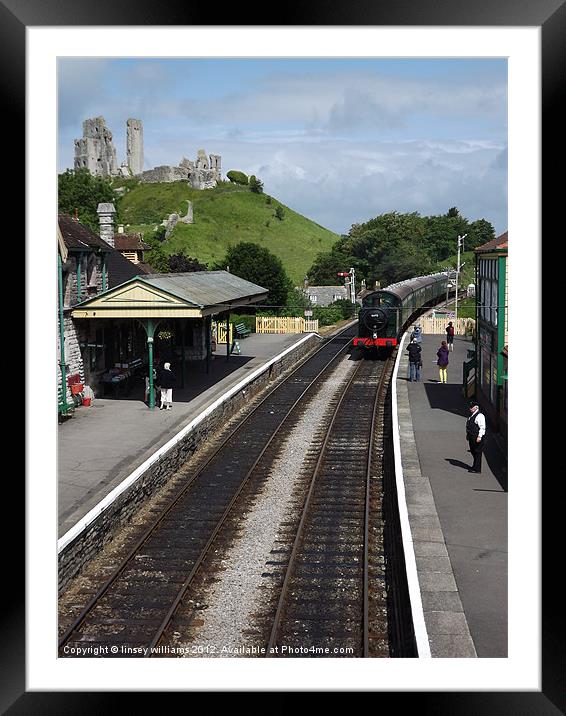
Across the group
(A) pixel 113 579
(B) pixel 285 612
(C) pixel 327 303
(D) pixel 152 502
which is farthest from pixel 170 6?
(C) pixel 327 303

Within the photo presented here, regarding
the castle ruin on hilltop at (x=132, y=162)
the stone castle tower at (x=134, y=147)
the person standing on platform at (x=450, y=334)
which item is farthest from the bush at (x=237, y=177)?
the person standing on platform at (x=450, y=334)

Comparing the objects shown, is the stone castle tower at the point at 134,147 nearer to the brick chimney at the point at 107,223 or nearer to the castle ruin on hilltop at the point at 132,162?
the castle ruin on hilltop at the point at 132,162

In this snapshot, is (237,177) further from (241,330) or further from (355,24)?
(355,24)

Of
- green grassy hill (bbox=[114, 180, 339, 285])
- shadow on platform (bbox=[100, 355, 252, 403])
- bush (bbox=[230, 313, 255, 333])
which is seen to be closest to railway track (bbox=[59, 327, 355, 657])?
shadow on platform (bbox=[100, 355, 252, 403])

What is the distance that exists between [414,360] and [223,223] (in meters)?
75.9

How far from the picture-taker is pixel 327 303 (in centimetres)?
5769

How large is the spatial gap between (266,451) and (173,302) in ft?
14.1

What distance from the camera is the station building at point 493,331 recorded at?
14.5 meters

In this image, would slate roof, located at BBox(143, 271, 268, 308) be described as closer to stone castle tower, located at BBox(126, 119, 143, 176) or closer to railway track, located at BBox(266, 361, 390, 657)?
railway track, located at BBox(266, 361, 390, 657)

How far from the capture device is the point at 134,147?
131m

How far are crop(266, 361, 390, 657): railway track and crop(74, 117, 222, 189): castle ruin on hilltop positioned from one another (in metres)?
101

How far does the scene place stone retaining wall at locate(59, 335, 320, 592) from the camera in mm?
9645

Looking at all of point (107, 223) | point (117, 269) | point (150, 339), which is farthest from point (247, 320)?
point (150, 339)
